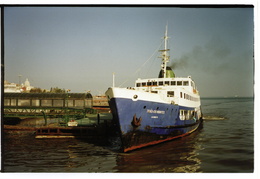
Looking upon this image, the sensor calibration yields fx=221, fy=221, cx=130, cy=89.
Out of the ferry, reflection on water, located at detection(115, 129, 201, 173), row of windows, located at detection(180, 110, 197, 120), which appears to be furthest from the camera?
row of windows, located at detection(180, 110, 197, 120)

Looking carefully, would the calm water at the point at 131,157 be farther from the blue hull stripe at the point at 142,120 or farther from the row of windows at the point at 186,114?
the row of windows at the point at 186,114

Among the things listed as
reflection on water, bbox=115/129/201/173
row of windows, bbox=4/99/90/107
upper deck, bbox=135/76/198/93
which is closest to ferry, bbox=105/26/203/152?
reflection on water, bbox=115/129/201/173

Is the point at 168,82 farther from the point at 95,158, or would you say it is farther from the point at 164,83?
the point at 95,158

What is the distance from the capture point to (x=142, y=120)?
15.6 meters

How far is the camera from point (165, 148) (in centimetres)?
Result: 1708

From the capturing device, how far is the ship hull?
14750 millimetres

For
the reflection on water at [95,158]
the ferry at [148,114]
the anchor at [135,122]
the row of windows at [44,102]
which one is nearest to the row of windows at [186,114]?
the ferry at [148,114]

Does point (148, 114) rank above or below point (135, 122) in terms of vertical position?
above

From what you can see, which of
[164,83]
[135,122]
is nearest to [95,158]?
[135,122]

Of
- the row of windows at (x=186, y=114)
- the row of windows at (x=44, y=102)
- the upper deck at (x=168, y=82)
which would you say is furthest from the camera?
the row of windows at (x=44, y=102)

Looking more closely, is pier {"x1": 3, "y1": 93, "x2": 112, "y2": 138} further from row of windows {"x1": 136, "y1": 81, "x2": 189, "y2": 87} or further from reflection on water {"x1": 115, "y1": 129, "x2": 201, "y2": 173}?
reflection on water {"x1": 115, "y1": 129, "x2": 201, "y2": 173}

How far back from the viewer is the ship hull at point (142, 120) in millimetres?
14750

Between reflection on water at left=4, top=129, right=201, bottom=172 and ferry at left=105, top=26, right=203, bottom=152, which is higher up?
ferry at left=105, top=26, right=203, bottom=152
